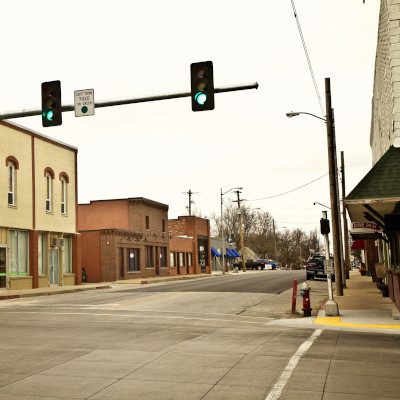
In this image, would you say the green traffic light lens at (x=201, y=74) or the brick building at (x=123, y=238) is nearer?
the green traffic light lens at (x=201, y=74)

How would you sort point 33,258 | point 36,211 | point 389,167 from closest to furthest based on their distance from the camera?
point 389,167 < point 33,258 < point 36,211

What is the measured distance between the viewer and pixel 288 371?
27.6 ft

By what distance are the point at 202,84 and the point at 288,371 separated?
7.15 m

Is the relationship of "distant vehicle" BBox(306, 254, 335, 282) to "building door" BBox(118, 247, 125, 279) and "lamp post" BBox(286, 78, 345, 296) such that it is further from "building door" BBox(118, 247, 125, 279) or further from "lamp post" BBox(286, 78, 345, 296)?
"lamp post" BBox(286, 78, 345, 296)

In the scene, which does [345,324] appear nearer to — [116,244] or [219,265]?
[116,244]

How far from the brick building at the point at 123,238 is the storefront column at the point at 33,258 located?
11.2m

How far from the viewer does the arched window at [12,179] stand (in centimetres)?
3444

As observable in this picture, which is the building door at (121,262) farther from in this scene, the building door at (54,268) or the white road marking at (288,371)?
the white road marking at (288,371)

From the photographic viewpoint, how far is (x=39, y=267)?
37.3 metres

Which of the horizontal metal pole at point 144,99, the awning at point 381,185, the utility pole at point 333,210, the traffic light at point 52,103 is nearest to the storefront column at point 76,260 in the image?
the utility pole at point 333,210

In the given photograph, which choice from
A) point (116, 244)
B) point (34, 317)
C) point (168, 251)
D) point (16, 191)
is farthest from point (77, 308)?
point (168, 251)

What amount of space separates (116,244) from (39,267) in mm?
11588

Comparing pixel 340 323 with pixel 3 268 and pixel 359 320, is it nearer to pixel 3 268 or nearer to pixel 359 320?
pixel 359 320

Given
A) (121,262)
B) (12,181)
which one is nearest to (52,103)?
(12,181)
